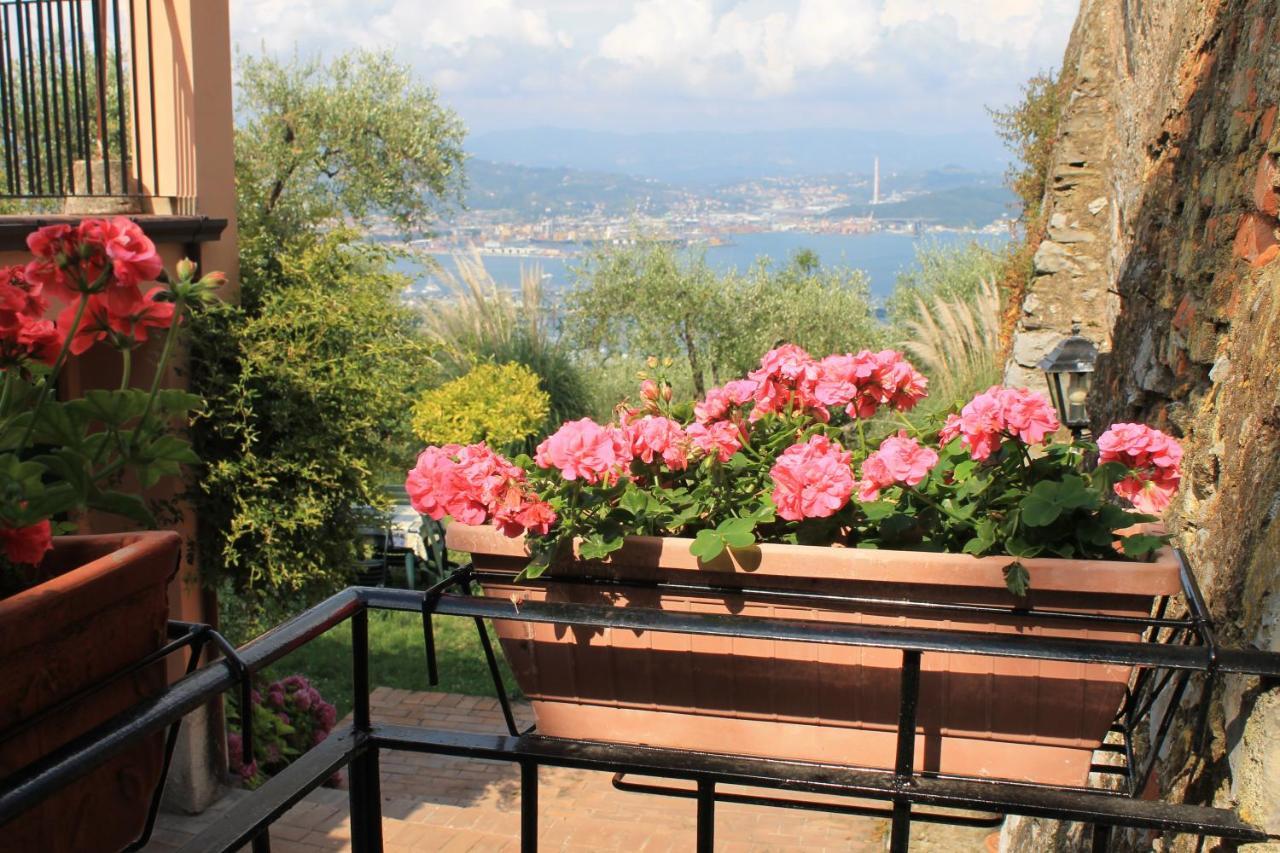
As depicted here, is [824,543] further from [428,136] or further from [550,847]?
[428,136]

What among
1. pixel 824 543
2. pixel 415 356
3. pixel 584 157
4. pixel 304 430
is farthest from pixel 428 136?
pixel 584 157

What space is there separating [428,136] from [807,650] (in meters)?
12.1

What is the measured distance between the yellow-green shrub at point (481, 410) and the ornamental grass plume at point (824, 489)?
21.3 feet

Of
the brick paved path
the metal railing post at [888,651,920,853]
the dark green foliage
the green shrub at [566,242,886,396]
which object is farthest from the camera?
the green shrub at [566,242,886,396]

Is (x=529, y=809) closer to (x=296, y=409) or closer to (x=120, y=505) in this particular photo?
(x=120, y=505)

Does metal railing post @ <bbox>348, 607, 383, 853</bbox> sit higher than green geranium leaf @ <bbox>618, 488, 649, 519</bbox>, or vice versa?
green geranium leaf @ <bbox>618, 488, 649, 519</bbox>

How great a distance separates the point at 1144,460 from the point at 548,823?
473 cm

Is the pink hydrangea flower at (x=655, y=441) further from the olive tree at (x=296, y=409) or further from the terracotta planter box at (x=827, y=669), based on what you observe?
Result: the olive tree at (x=296, y=409)

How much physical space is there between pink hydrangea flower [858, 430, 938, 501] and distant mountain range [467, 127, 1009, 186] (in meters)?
92.1

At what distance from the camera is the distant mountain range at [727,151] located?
105625 mm

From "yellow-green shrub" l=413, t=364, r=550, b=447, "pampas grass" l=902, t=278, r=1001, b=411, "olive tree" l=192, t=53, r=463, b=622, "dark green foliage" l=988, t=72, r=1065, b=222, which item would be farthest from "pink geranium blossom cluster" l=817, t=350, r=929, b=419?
"yellow-green shrub" l=413, t=364, r=550, b=447

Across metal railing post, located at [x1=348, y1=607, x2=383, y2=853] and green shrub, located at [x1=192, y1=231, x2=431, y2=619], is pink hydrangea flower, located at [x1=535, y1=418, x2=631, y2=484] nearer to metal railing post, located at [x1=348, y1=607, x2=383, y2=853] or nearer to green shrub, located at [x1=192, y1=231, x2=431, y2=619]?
metal railing post, located at [x1=348, y1=607, x2=383, y2=853]

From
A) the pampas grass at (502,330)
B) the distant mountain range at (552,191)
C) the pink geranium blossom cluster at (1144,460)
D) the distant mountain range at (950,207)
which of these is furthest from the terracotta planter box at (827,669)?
the distant mountain range at (552,191)

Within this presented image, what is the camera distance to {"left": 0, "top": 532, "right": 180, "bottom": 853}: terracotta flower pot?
749 mm
